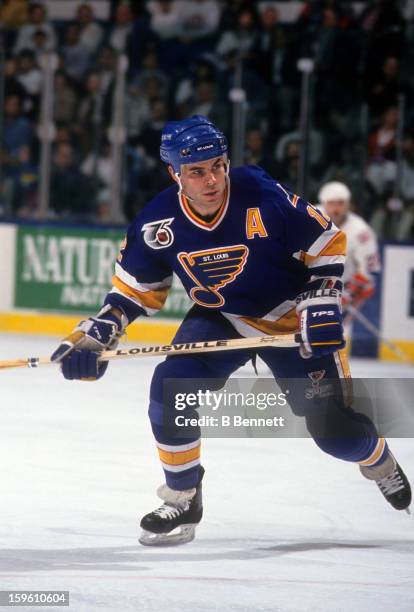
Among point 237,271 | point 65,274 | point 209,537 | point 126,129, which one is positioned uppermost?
point 237,271

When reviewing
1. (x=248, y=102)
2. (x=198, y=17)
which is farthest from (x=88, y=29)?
(x=248, y=102)

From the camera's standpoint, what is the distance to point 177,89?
9.16 m

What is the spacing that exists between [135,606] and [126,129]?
6.13m

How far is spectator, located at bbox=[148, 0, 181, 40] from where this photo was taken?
32.1ft

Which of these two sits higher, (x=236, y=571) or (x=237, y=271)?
(x=237, y=271)

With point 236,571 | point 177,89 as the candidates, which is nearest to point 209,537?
point 236,571

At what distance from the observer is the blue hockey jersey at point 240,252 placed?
11.1 ft

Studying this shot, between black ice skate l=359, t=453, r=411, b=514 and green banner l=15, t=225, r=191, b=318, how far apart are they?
16.5 feet

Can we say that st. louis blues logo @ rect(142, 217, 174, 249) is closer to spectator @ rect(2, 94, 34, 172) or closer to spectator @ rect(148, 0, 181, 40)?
spectator @ rect(2, 94, 34, 172)

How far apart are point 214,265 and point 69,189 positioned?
18.1 feet

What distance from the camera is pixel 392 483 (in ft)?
11.8

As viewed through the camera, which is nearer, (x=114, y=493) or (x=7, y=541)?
(x=7, y=541)

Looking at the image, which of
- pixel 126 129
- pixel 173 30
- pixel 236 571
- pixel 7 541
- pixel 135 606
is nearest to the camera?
pixel 135 606

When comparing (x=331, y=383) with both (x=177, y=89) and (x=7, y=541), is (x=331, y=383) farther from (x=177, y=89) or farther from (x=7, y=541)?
(x=177, y=89)
